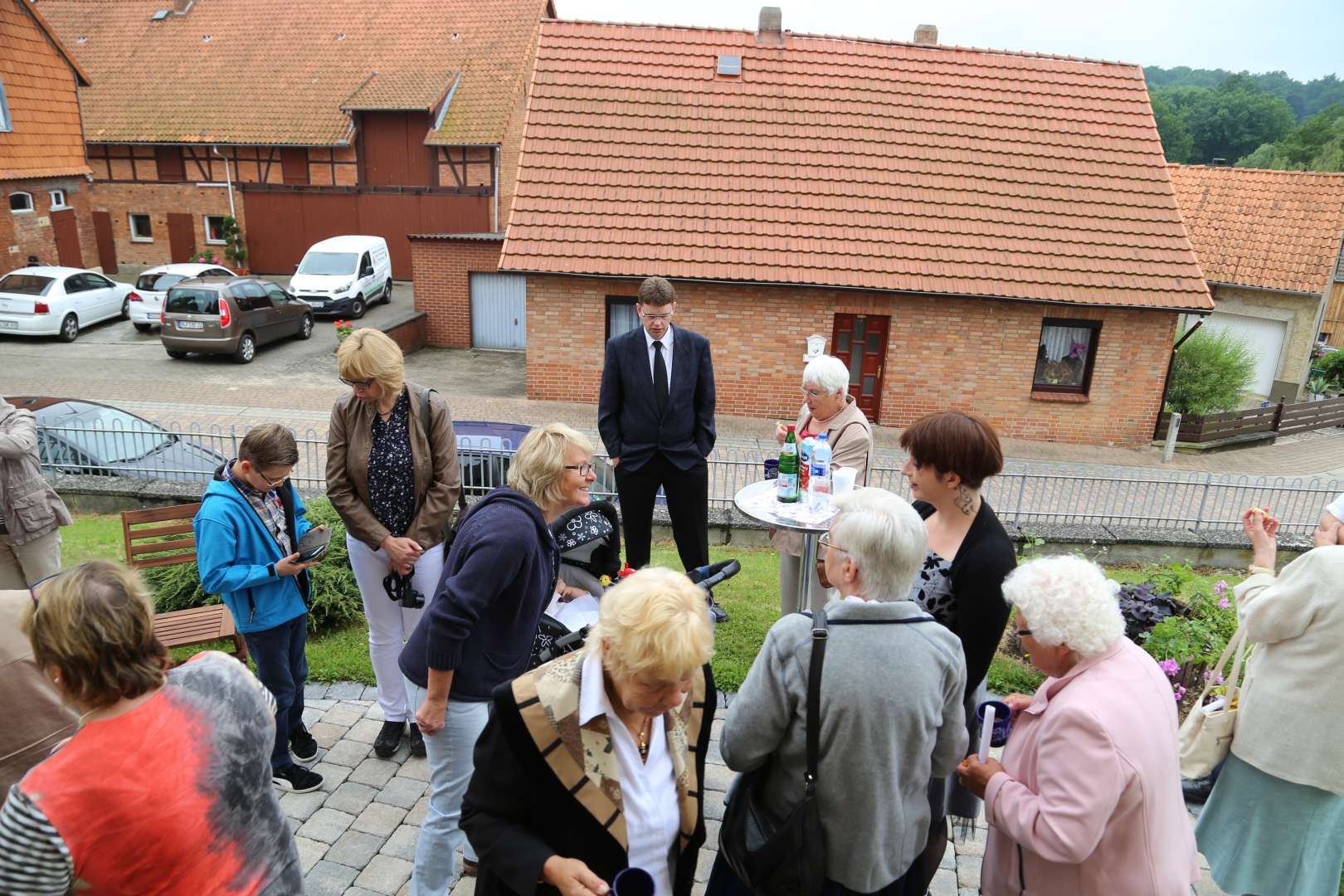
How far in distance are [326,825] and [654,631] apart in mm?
2668

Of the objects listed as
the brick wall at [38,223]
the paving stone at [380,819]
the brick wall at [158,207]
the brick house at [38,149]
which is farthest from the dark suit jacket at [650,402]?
the brick wall at [158,207]

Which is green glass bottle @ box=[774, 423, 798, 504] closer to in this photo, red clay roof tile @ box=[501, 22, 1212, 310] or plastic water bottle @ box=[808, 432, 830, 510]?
plastic water bottle @ box=[808, 432, 830, 510]

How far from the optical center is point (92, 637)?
6.56ft

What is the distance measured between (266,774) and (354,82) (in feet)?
92.8

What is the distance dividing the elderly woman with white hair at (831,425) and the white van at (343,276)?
1927 centimetres

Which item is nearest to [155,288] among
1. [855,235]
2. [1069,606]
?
[855,235]

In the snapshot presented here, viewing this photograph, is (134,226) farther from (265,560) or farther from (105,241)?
(265,560)

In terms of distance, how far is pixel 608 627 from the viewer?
6.90 feet

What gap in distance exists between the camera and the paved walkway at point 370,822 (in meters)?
3.56

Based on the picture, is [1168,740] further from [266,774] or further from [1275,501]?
[1275,501]

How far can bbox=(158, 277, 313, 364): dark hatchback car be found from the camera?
55.3ft

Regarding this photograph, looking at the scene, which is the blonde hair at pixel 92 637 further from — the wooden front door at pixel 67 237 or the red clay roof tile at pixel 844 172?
the wooden front door at pixel 67 237

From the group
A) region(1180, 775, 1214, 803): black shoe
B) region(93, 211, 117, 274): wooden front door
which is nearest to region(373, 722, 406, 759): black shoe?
region(1180, 775, 1214, 803): black shoe

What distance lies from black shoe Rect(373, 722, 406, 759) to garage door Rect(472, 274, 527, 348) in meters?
16.3
